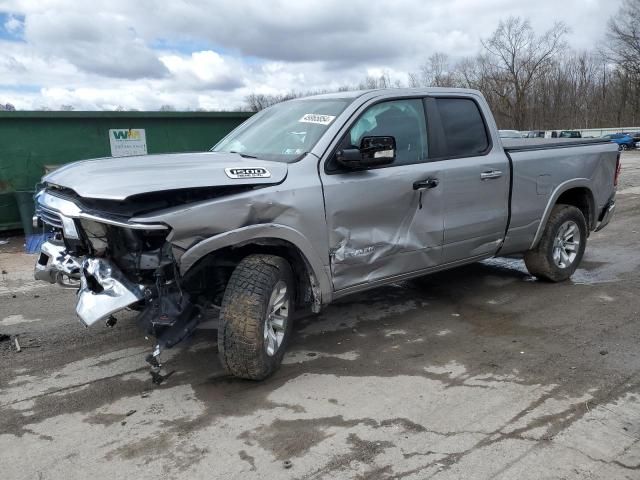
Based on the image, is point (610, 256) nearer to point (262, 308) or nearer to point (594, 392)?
point (594, 392)

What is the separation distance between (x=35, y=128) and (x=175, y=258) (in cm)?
734

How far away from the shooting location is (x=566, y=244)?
6156 mm

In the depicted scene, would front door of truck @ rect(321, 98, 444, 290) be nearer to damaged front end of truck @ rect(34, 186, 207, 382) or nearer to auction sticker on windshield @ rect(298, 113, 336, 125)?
→ auction sticker on windshield @ rect(298, 113, 336, 125)

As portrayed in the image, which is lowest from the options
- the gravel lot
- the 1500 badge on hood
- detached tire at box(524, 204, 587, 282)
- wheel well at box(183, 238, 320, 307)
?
the gravel lot

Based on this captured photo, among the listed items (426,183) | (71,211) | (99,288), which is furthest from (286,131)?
(99,288)

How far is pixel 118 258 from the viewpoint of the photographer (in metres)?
3.49

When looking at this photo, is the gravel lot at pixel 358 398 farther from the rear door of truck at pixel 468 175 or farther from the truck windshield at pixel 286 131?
the truck windshield at pixel 286 131

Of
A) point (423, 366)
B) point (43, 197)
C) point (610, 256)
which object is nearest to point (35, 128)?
point (43, 197)

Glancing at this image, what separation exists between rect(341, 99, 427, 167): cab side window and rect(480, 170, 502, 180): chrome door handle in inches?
26.6

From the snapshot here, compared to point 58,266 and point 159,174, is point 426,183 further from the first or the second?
point 58,266

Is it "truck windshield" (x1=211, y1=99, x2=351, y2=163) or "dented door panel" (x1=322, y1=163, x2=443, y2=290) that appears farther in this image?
"truck windshield" (x1=211, y1=99, x2=351, y2=163)

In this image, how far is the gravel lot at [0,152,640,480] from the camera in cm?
287

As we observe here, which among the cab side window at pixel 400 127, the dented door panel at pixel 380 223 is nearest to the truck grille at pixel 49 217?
the dented door panel at pixel 380 223

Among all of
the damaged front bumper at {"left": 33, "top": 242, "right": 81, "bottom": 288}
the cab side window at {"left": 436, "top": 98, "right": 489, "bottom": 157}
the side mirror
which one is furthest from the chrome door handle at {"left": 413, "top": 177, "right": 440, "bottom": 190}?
the damaged front bumper at {"left": 33, "top": 242, "right": 81, "bottom": 288}
